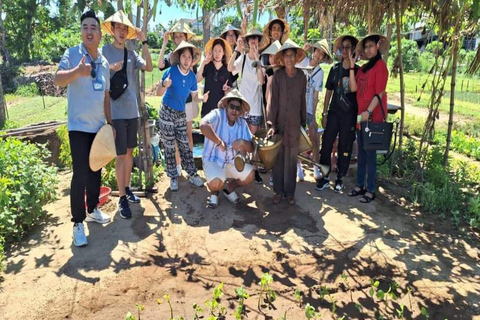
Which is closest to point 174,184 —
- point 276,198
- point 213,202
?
point 213,202

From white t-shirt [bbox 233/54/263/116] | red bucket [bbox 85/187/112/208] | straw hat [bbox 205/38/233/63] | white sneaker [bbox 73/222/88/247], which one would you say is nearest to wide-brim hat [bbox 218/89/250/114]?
white t-shirt [bbox 233/54/263/116]

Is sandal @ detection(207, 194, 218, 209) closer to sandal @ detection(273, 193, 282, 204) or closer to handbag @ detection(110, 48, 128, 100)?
sandal @ detection(273, 193, 282, 204)

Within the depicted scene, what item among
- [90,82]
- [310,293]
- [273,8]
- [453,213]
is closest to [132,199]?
[90,82]

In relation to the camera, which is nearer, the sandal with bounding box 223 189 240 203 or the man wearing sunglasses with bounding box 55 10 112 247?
the man wearing sunglasses with bounding box 55 10 112 247

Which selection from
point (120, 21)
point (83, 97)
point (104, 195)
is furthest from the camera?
point (104, 195)

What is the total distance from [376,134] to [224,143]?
182 cm

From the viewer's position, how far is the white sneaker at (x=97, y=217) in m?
3.94

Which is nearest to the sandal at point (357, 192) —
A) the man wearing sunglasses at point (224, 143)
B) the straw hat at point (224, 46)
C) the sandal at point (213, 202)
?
the man wearing sunglasses at point (224, 143)

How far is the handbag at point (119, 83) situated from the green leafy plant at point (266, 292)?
2386mm

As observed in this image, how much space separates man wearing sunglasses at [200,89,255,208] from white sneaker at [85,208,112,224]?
116cm

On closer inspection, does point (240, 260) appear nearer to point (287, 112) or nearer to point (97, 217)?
point (97, 217)

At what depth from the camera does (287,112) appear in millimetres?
4363

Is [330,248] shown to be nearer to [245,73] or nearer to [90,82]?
[245,73]

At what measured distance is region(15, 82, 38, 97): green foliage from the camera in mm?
17062
